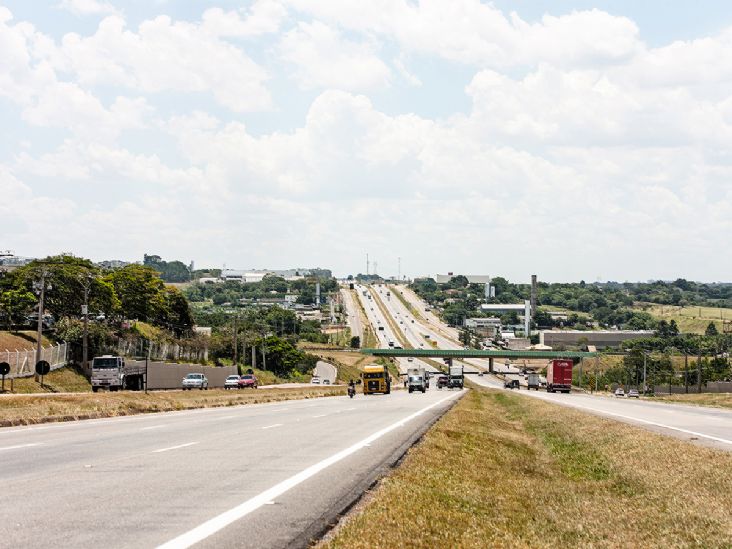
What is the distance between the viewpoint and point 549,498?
55.0 feet

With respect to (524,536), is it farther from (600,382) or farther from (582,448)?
(600,382)

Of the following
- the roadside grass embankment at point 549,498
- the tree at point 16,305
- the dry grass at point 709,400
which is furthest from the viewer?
the tree at point 16,305

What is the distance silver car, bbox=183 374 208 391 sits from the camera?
89500 mm

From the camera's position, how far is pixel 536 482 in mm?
19781

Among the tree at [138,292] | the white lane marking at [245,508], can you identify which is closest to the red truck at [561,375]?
the tree at [138,292]

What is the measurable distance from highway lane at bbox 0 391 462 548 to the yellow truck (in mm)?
65875

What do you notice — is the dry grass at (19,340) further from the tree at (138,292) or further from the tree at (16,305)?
the tree at (138,292)

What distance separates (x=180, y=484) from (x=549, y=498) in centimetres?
652

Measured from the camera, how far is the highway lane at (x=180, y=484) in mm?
10820

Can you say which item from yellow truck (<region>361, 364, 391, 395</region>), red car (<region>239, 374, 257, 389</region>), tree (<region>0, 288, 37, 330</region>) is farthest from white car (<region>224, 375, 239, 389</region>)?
tree (<region>0, 288, 37, 330</region>)

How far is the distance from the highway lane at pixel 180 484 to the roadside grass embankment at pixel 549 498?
0.83m

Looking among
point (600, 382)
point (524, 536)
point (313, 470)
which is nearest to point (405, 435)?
point (313, 470)

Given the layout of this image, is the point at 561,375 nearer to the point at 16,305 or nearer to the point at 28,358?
the point at 16,305

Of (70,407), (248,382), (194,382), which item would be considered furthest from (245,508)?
(248,382)
